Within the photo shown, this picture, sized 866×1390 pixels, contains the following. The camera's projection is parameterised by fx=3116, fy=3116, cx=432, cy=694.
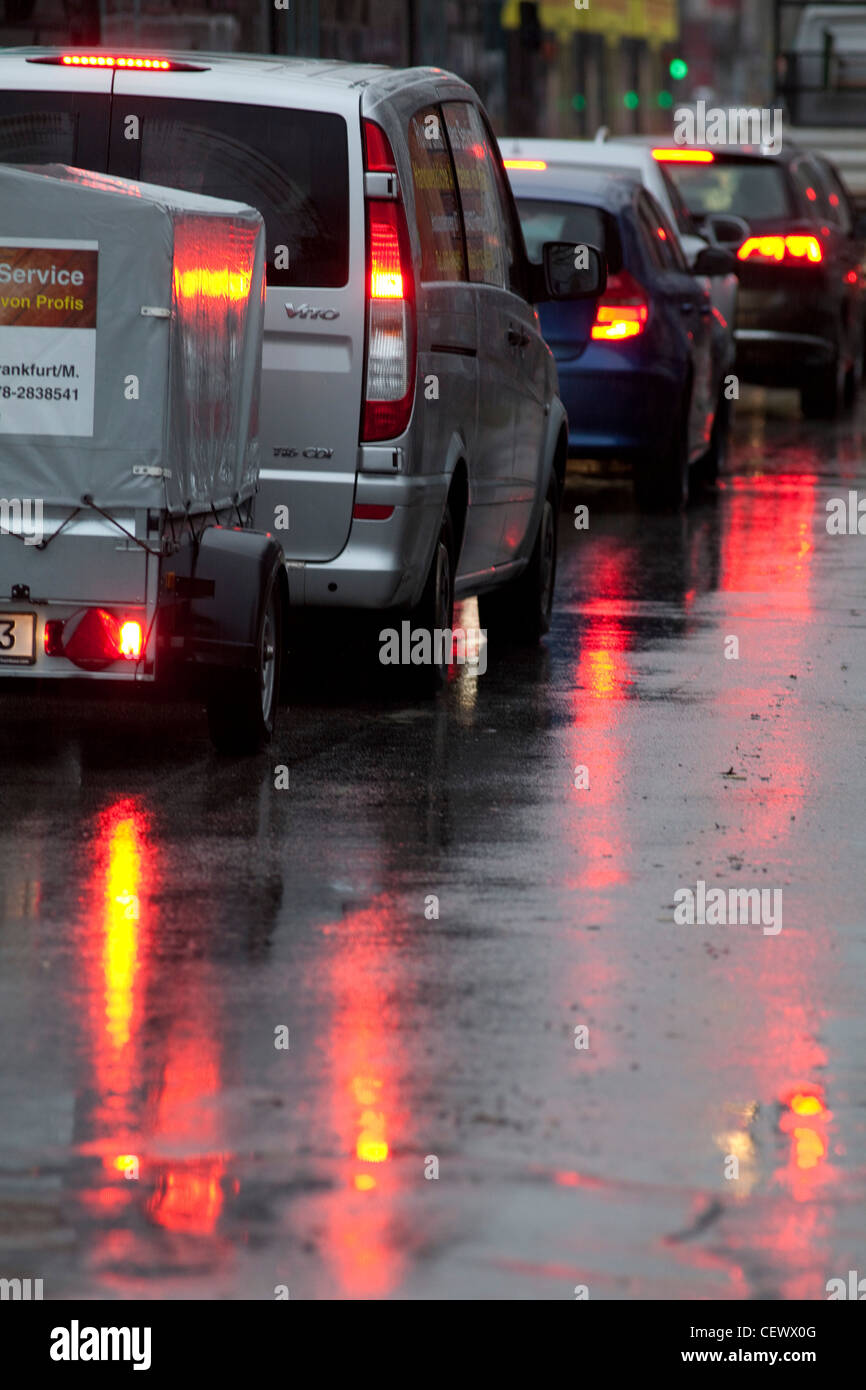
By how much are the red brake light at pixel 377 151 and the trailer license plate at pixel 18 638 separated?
2.07 m

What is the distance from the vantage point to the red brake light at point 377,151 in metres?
10.0

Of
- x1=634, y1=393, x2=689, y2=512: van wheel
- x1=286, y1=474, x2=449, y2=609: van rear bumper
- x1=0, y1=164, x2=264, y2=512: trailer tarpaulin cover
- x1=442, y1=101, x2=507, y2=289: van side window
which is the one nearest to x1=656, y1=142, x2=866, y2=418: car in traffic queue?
x1=634, y1=393, x2=689, y2=512: van wheel

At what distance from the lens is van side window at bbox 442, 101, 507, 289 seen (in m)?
11.2

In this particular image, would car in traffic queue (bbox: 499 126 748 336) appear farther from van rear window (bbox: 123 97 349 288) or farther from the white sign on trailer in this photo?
the white sign on trailer

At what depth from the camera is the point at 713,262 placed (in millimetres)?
18688

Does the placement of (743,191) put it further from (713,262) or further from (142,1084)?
(142,1084)

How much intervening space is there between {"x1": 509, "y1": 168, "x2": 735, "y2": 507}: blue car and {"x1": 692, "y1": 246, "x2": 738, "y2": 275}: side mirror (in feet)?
1.68

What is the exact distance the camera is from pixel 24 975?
6.61 meters

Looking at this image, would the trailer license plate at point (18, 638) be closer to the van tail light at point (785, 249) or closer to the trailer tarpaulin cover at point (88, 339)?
the trailer tarpaulin cover at point (88, 339)

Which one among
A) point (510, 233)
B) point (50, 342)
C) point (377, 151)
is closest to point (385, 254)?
point (377, 151)

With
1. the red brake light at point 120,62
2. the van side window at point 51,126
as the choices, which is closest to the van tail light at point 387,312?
the red brake light at point 120,62

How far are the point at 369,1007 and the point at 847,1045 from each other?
0.97m
